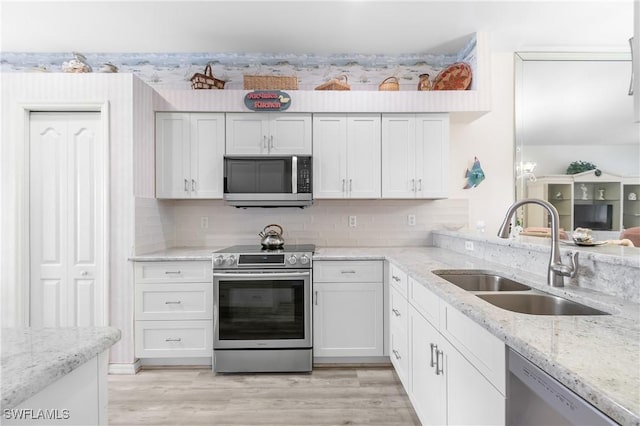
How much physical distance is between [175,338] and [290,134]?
77.1 inches

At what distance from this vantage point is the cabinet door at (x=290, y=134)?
310 centimetres

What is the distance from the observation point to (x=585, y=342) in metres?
0.85

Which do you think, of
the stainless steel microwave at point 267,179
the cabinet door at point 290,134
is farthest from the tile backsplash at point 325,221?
the cabinet door at point 290,134

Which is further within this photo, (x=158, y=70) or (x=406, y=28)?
(x=158, y=70)

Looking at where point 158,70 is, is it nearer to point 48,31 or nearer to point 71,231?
point 48,31

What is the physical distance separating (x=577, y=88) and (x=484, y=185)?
1369mm

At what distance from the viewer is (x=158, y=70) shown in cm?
339

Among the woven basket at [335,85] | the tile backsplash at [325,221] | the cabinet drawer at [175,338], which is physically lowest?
the cabinet drawer at [175,338]

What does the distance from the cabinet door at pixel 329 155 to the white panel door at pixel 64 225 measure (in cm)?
174

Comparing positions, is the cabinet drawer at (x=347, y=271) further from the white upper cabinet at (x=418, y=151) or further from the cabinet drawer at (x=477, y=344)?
the cabinet drawer at (x=477, y=344)

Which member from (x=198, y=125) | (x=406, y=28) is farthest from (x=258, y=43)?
(x=406, y=28)

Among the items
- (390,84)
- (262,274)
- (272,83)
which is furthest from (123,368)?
(390,84)

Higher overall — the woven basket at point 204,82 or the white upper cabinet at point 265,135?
the woven basket at point 204,82

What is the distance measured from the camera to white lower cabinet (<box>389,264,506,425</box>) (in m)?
1.07
